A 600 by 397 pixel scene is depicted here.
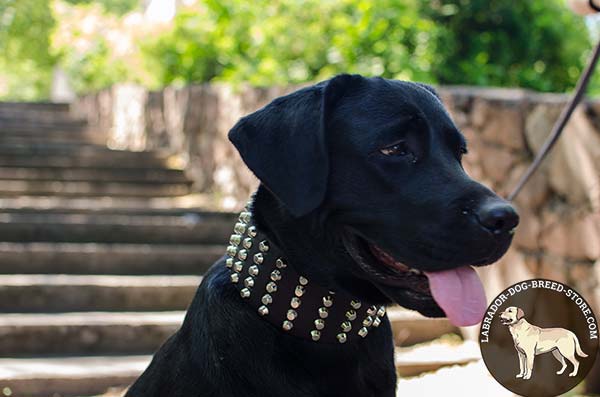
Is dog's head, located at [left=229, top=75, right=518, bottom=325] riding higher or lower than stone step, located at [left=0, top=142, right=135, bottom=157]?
higher

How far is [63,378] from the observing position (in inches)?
167

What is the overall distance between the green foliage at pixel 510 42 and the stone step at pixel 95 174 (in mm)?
2816

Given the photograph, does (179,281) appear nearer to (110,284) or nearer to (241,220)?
(110,284)

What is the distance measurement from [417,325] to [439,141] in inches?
129

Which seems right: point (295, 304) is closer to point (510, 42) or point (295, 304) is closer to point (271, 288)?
point (271, 288)

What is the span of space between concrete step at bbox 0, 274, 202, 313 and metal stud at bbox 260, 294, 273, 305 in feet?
11.6

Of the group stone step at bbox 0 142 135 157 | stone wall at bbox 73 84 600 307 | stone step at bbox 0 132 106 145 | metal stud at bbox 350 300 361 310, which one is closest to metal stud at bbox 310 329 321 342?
metal stud at bbox 350 300 361 310

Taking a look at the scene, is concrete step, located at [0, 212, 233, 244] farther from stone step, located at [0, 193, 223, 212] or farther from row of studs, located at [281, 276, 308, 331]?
row of studs, located at [281, 276, 308, 331]

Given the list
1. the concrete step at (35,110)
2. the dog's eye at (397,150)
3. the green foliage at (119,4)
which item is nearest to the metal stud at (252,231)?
the dog's eye at (397,150)

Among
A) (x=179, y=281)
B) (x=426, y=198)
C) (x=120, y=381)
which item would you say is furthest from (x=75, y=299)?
(x=426, y=198)

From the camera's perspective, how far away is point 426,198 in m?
1.83

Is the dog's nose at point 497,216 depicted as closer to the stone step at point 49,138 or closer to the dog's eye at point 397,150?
the dog's eye at point 397,150

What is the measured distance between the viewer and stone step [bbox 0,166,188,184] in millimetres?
7754

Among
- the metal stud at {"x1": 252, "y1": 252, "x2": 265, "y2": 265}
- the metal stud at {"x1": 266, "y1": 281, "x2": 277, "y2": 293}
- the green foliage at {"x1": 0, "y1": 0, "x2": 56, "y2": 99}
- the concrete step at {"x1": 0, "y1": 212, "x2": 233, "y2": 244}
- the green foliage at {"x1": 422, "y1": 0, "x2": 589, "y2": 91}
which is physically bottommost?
the green foliage at {"x1": 0, "y1": 0, "x2": 56, "y2": 99}
